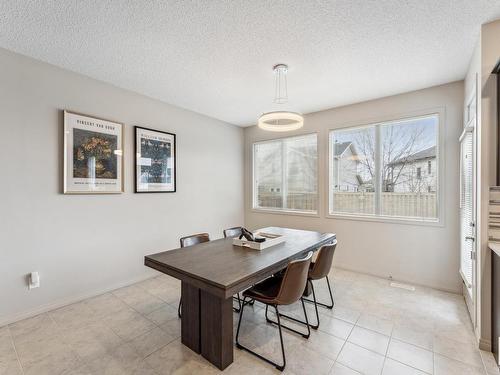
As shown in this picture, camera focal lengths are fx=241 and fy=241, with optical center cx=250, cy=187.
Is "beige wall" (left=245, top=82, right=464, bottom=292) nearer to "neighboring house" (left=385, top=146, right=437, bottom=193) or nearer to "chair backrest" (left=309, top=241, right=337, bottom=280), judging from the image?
"neighboring house" (left=385, top=146, right=437, bottom=193)

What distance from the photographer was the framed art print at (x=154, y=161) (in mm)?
3314

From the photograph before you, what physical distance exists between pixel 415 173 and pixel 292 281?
262 cm

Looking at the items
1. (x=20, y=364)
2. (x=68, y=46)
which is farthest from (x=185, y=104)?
(x=20, y=364)

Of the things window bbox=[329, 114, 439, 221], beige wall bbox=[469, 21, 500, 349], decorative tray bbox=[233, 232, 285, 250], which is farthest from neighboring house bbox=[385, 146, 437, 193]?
decorative tray bbox=[233, 232, 285, 250]

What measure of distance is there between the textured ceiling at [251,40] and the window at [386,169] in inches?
25.0

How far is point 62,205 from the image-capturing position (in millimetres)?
2637

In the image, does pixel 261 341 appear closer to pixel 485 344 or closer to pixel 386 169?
pixel 485 344

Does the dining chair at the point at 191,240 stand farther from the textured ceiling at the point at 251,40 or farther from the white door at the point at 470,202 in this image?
the white door at the point at 470,202

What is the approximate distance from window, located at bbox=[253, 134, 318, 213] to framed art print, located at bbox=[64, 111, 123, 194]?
2.68m

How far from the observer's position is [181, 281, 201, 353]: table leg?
1898 millimetres

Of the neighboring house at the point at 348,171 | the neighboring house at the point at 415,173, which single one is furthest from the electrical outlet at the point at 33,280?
the neighboring house at the point at 415,173

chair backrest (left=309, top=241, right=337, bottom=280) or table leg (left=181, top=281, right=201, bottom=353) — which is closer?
table leg (left=181, top=281, right=201, bottom=353)

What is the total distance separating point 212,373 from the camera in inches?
66.8

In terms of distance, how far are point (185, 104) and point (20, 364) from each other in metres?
3.33
